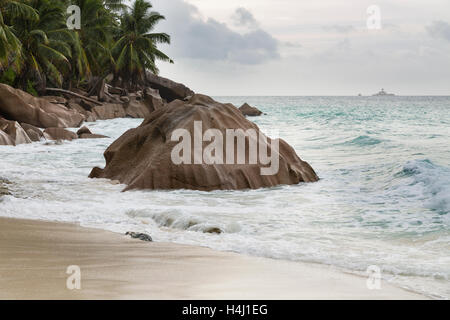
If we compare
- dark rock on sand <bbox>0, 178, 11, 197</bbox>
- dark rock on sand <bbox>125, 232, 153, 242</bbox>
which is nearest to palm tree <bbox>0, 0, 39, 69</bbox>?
dark rock on sand <bbox>0, 178, 11, 197</bbox>

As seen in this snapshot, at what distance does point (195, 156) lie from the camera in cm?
756

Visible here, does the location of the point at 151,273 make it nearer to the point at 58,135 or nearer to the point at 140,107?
the point at 58,135

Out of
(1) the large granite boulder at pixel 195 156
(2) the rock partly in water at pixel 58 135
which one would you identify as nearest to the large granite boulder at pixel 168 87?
(2) the rock partly in water at pixel 58 135

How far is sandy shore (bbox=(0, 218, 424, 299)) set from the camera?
302cm

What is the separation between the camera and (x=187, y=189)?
7391 millimetres

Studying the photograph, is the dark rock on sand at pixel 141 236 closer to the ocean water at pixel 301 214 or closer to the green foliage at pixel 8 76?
the ocean water at pixel 301 214

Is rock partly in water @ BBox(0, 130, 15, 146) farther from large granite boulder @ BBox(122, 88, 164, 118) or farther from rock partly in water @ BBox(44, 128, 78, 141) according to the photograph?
large granite boulder @ BBox(122, 88, 164, 118)

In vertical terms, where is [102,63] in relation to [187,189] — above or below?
above

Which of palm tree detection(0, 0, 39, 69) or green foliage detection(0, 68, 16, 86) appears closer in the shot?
palm tree detection(0, 0, 39, 69)

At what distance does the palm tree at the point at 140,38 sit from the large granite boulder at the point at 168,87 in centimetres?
489

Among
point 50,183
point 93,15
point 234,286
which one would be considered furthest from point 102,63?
point 234,286

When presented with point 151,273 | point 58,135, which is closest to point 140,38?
point 58,135

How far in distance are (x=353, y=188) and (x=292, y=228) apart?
3288mm

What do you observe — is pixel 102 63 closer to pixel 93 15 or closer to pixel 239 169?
pixel 93 15
